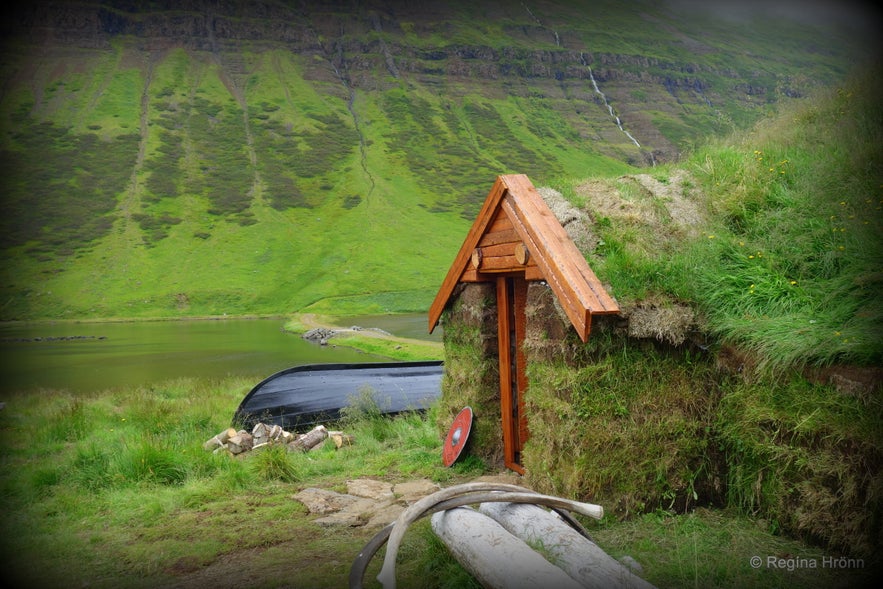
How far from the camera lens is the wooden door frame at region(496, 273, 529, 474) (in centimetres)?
920

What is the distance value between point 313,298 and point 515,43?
12362 centimetres

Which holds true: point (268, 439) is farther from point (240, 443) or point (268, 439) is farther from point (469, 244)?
point (469, 244)

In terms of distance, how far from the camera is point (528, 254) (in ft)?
26.4

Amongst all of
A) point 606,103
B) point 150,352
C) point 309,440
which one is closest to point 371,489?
Answer: point 309,440

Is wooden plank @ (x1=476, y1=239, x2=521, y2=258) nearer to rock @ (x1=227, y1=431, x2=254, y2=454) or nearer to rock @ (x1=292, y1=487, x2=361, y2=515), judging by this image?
rock @ (x1=292, y1=487, x2=361, y2=515)

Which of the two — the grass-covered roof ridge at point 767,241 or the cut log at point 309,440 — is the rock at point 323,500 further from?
the grass-covered roof ridge at point 767,241

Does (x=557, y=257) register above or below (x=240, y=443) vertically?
above

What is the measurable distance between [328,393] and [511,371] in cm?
708

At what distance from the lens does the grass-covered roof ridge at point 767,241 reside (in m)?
6.26

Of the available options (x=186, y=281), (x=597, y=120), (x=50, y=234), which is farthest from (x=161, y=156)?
(x=597, y=120)

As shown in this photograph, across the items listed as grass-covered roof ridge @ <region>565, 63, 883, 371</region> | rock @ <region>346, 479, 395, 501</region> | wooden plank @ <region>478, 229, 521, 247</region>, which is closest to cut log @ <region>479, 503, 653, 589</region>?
grass-covered roof ridge @ <region>565, 63, 883, 371</region>

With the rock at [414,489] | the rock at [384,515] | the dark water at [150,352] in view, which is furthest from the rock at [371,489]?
the dark water at [150,352]

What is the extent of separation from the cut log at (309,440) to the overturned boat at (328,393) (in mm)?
1689

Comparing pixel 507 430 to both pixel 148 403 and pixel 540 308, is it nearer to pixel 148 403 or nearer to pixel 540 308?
pixel 540 308
